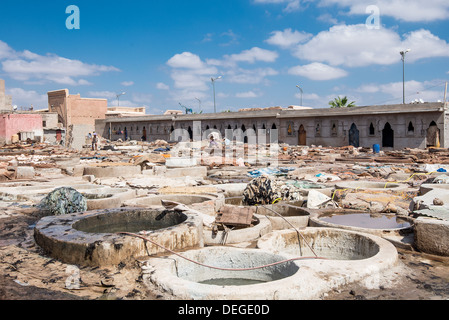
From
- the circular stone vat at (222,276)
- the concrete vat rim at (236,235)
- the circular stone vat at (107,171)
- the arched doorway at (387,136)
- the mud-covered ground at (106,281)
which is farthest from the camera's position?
the arched doorway at (387,136)

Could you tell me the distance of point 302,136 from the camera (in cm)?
3425

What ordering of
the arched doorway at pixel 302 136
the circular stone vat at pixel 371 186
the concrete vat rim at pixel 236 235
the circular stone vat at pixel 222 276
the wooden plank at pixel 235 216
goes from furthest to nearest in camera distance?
the arched doorway at pixel 302 136
the circular stone vat at pixel 371 186
the wooden plank at pixel 235 216
the concrete vat rim at pixel 236 235
the circular stone vat at pixel 222 276

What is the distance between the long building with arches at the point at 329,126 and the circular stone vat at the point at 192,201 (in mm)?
21914

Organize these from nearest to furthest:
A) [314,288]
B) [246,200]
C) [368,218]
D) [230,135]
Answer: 1. [314,288]
2. [368,218]
3. [246,200]
4. [230,135]

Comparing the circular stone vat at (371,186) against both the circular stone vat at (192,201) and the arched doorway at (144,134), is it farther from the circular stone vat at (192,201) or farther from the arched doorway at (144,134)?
the arched doorway at (144,134)

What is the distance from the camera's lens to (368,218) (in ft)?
28.5

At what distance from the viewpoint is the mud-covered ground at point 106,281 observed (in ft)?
15.0

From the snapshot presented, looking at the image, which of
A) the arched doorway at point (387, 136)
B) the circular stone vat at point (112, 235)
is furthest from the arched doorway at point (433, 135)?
the circular stone vat at point (112, 235)

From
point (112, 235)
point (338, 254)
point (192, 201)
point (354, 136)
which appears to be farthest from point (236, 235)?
point (354, 136)

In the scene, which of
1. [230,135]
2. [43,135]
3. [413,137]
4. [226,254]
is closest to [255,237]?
[226,254]

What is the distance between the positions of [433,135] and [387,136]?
329 cm

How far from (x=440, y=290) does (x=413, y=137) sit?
25.5 metres

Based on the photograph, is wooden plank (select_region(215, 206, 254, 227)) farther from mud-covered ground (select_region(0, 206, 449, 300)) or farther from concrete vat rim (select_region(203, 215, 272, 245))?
mud-covered ground (select_region(0, 206, 449, 300))

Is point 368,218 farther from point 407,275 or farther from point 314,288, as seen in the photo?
point 314,288
